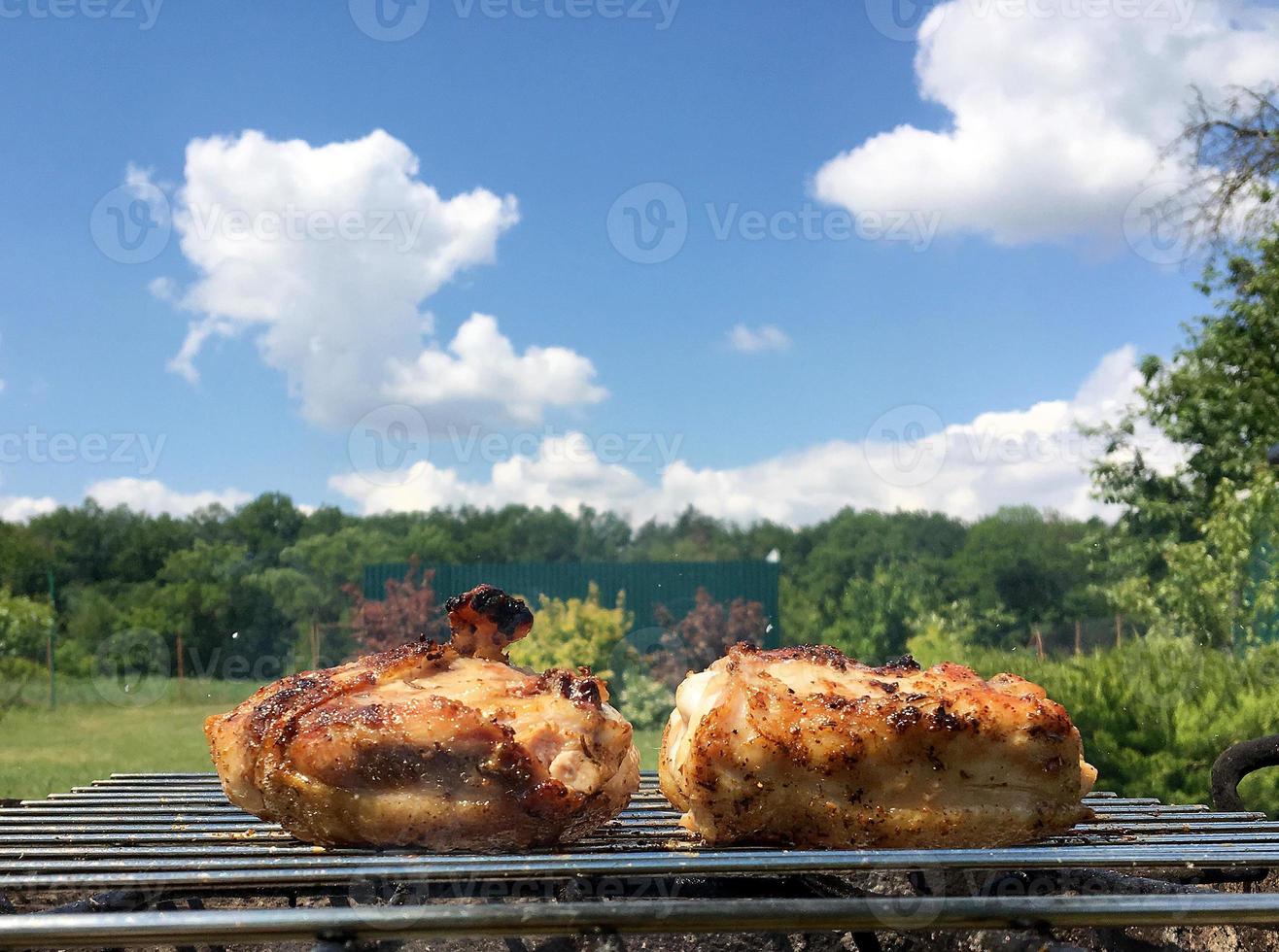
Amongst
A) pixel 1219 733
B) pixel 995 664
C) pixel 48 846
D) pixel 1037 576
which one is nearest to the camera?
pixel 48 846

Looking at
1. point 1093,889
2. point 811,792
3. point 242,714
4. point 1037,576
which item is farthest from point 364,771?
point 1037,576

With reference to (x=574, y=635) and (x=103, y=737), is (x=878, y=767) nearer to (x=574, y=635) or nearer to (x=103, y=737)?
(x=574, y=635)

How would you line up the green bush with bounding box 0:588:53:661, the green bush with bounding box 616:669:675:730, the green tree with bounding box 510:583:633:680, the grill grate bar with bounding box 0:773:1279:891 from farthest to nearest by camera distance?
the green bush with bounding box 0:588:53:661 → the green tree with bounding box 510:583:633:680 → the green bush with bounding box 616:669:675:730 → the grill grate bar with bounding box 0:773:1279:891

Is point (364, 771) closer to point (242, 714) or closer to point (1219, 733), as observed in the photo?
point (242, 714)

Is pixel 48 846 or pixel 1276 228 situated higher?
pixel 1276 228

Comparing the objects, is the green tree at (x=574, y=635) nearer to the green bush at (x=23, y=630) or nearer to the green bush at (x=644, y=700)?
the green bush at (x=644, y=700)

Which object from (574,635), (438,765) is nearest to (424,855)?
(438,765)

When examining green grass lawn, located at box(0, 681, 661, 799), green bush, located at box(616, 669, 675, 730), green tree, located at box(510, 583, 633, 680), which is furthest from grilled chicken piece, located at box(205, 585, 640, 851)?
green tree, located at box(510, 583, 633, 680)

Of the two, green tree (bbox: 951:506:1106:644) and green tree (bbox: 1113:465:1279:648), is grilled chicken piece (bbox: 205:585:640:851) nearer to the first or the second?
green tree (bbox: 1113:465:1279:648)

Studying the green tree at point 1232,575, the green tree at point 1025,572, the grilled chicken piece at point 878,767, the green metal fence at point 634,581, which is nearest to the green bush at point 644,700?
the green metal fence at point 634,581
